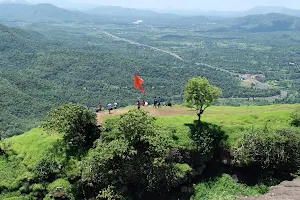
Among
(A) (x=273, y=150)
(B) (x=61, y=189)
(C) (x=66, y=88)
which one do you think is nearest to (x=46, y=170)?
(B) (x=61, y=189)

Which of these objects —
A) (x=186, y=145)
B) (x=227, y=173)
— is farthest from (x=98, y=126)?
(x=227, y=173)

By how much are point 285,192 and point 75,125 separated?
23.7 metres

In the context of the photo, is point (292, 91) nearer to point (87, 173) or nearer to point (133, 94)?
point (133, 94)

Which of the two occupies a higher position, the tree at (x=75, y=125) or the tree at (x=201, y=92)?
the tree at (x=201, y=92)

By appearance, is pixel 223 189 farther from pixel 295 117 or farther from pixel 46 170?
pixel 46 170

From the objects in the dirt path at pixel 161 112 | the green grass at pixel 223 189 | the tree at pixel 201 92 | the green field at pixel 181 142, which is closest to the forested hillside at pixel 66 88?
the dirt path at pixel 161 112

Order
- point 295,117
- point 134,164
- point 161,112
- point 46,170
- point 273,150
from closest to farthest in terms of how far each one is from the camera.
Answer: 1. point 134,164
2. point 273,150
3. point 46,170
4. point 295,117
5. point 161,112

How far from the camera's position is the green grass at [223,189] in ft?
135

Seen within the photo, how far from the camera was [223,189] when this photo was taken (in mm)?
42344

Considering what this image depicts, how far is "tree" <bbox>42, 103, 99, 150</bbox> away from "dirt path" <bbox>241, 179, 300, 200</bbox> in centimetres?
2002

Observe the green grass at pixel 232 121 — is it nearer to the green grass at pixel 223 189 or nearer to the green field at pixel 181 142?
the green field at pixel 181 142

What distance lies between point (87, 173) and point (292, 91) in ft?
519

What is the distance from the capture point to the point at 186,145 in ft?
145

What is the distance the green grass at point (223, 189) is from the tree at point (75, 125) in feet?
45.7
